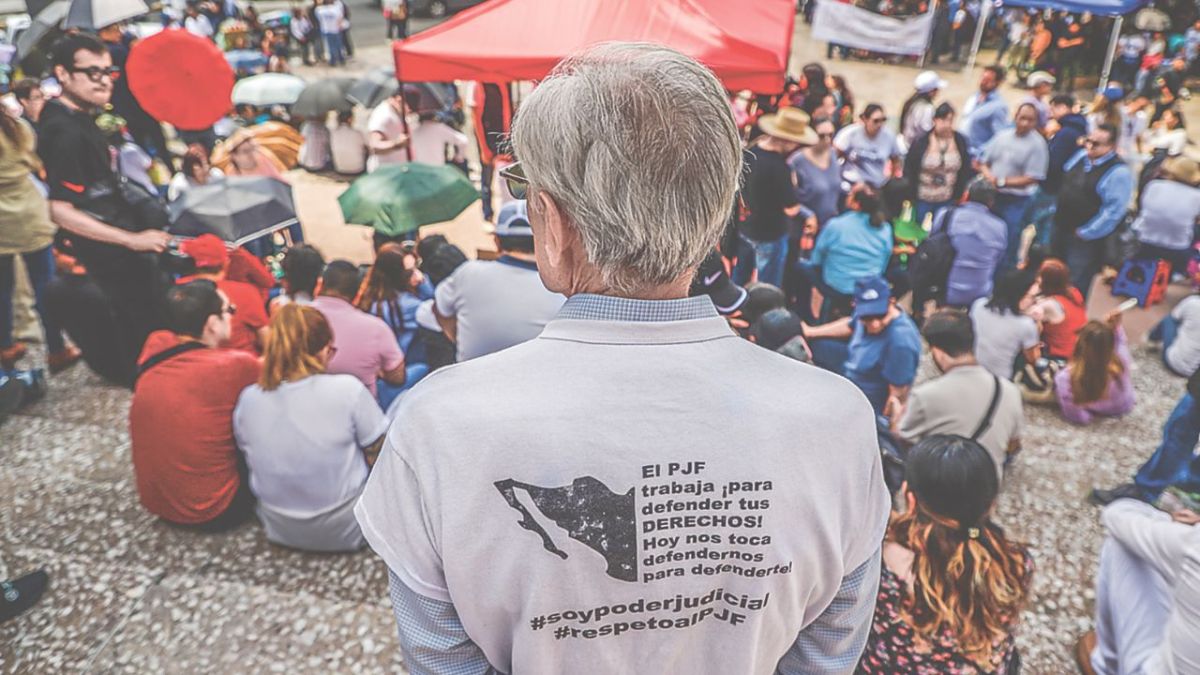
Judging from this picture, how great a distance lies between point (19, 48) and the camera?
26.3 feet

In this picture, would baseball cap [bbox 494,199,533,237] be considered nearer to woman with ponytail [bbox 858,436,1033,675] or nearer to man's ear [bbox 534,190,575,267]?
woman with ponytail [bbox 858,436,1033,675]

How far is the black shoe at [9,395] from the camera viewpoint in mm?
3945

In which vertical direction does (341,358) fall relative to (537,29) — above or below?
below

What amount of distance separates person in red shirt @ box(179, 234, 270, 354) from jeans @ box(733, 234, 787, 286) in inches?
109

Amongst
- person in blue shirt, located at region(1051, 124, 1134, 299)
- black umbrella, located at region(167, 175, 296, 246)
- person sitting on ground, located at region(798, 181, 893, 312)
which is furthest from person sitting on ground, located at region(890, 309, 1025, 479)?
black umbrella, located at region(167, 175, 296, 246)

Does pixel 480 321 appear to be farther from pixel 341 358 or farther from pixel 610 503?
pixel 610 503

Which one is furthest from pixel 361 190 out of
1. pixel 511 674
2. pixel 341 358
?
pixel 511 674

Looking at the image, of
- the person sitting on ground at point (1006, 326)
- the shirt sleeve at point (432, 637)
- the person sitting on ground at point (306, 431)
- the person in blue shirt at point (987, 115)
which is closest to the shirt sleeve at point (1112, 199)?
the person sitting on ground at point (1006, 326)

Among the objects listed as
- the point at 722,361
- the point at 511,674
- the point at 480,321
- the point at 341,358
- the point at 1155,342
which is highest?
the point at 722,361

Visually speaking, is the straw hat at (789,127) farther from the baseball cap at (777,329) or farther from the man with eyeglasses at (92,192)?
the man with eyeglasses at (92,192)

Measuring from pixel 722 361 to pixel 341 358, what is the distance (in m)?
2.78

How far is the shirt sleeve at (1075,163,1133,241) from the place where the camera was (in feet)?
17.8

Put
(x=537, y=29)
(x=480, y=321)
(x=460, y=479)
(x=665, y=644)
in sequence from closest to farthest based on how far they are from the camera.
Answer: (x=460, y=479), (x=665, y=644), (x=480, y=321), (x=537, y=29)

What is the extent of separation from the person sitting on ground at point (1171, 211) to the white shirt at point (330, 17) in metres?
13.7
